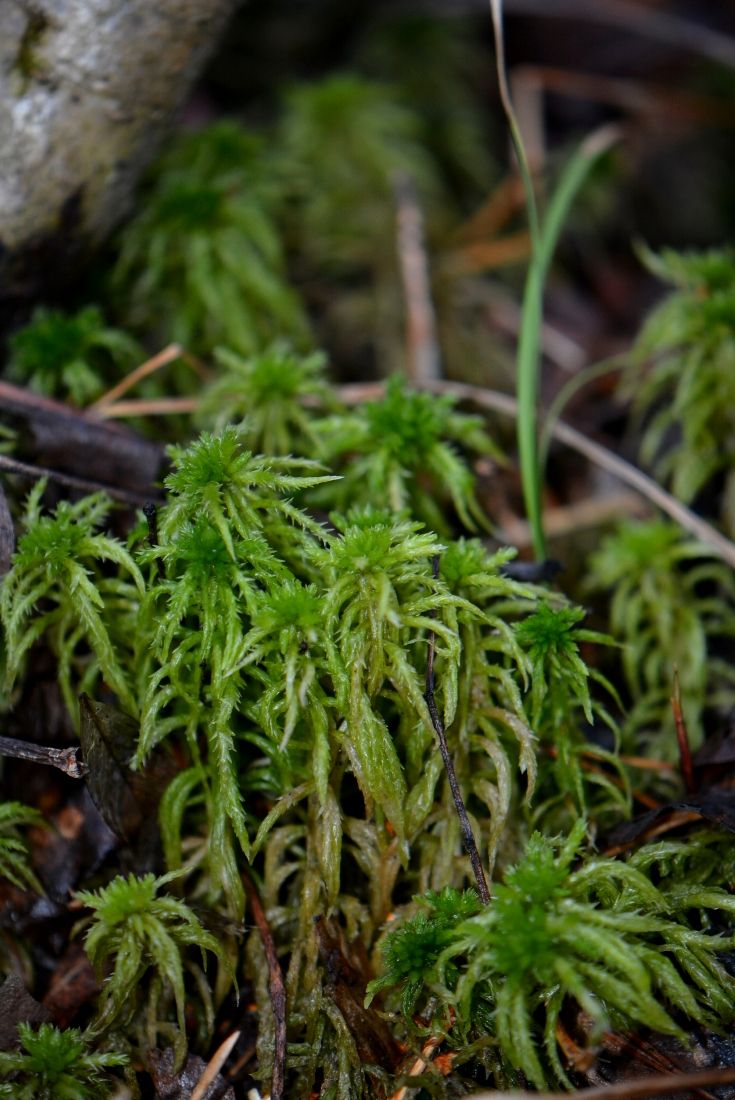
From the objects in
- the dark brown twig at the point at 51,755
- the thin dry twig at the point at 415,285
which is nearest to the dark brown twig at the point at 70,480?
the dark brown twig at the point at 51,755

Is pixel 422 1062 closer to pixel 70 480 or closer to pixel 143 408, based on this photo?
pixel 70 480

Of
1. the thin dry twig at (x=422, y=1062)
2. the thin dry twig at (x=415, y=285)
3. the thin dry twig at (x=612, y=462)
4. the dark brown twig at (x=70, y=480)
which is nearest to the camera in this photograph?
the thin dry twig at (x=422, y=1062)

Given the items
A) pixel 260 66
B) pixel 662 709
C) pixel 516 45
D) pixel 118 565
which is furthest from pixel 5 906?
pixel 516 45

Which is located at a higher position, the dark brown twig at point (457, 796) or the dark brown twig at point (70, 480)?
the dark brown twig at point (70, 480)

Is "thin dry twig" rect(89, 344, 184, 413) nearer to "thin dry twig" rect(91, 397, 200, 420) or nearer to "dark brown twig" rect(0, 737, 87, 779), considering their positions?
"thin dry twig" rect(91, 397, 200, 420)

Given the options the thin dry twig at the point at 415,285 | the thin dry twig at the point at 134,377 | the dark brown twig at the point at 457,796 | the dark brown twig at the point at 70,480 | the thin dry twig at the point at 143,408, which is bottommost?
the dark brown twig at the point at 457,796

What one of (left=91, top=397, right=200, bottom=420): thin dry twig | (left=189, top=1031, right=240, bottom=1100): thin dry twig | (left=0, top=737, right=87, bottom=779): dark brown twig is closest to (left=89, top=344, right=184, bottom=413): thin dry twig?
(left=91, top=397, right=200, bottom=420): thin dry twig

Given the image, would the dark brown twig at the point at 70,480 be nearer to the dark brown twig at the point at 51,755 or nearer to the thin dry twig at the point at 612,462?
the dark brown twig at the point at 51,755
